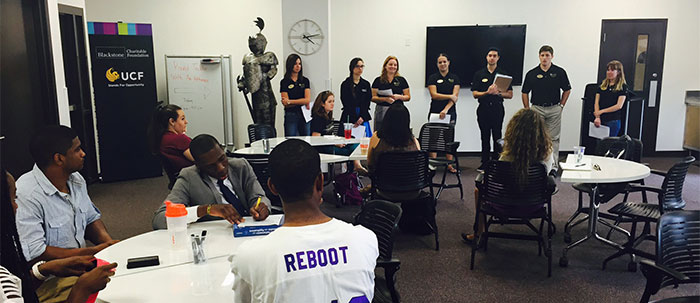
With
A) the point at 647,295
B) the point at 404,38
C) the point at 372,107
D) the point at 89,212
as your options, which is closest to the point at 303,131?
the point at 372,107

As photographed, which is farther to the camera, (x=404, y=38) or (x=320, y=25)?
(x=404, y=38)

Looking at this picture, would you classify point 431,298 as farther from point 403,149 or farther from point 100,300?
point 100,300

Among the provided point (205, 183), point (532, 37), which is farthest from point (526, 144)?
point (532, 37)

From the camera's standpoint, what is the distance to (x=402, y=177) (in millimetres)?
4008

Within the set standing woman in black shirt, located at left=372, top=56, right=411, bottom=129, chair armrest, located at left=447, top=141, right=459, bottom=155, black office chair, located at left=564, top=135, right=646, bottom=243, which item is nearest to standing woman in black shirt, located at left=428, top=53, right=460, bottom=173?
standing woman in black shirt, located at left=372, top=56, right=411, bottom=129

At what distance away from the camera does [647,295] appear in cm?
236

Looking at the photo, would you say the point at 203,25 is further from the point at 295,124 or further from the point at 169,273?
the point at 169,273

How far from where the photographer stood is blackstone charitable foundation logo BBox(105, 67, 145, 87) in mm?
6246

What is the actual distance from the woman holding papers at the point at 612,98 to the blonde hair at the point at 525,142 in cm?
306

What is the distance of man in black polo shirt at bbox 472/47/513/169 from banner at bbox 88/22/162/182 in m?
4.38

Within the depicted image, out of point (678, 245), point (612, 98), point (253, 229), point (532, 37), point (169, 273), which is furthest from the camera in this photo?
point (532, 37)

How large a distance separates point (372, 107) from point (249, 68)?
2149mm

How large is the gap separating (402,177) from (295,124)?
2463 mm

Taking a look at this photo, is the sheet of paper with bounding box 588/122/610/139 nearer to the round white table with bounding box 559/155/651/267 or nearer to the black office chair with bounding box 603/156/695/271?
Result: the round white table with bounding box 559/155/651/267
